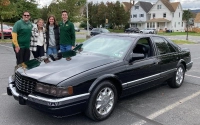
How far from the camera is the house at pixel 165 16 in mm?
58062

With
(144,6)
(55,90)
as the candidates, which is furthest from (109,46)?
(144,6)

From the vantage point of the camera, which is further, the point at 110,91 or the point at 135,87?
the point at 135,87

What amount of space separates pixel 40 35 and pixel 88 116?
3.28 metres

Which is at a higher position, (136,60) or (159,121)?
(136,60)

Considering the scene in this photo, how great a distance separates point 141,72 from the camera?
4.55 m

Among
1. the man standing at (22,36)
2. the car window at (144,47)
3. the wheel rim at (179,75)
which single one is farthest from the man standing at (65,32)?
the wheel rim at (179,75)

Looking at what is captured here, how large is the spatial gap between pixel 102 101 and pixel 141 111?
38.2 inches

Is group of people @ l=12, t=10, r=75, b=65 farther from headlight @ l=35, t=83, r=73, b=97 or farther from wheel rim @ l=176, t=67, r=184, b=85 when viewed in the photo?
wheel rim @ l=176, t=67, r=184, b=85

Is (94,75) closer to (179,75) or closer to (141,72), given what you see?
(141,72)

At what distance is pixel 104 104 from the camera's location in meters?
3.86

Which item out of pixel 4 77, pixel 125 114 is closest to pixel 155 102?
pixel 125 114

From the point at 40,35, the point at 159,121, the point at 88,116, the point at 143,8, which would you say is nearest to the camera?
the point at 88,116

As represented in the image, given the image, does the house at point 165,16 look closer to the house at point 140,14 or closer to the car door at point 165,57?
the house at point 140,14

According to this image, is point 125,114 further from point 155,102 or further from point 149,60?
point 149,60
